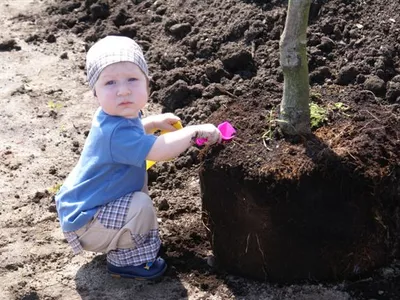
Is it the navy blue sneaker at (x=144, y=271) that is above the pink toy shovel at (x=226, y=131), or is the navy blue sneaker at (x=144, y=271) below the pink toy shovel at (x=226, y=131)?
below

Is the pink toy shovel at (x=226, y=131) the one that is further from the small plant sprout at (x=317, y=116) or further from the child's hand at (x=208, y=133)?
the small plant sprout at (x=317, y=116)

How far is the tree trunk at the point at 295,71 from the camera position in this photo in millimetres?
3535

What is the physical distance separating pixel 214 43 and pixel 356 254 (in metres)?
2.52

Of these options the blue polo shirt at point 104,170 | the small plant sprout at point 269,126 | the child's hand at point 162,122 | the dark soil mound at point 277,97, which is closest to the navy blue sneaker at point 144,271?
the dark soil mound at point 277,97

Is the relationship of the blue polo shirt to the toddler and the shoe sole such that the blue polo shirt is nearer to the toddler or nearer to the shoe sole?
the toddler

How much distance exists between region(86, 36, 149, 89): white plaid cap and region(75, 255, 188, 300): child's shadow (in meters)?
0.98

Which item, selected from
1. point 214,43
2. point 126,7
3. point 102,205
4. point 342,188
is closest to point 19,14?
point 126,7

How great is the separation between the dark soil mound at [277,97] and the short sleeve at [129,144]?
1.03 ft

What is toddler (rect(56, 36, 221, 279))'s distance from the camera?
11.8 ft

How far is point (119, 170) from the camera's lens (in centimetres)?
376

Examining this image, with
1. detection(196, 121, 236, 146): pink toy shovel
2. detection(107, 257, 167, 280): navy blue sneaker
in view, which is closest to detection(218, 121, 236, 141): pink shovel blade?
detection(196, 121, 236, 146): pink toy shovel

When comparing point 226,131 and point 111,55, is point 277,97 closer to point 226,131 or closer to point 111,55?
point 226,131

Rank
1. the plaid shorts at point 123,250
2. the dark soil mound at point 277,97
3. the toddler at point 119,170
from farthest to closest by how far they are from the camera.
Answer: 1. the plaid shorts at point 123,250
2. the toddler at point 119,170
3. the dark soil mound at point 277,97

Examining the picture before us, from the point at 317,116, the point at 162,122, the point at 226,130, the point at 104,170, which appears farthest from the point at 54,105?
the point at 317,116
